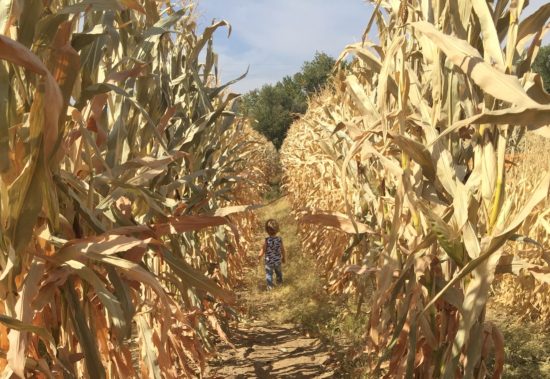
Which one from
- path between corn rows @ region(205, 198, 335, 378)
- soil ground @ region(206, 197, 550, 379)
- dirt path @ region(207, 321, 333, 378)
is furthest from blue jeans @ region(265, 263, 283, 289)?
dirt path @ region(207, 321, 333, 378)

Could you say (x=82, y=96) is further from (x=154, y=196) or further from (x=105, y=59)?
(x=105, y=59)

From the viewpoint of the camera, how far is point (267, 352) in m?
5.20

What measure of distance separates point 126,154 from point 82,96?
2.37 ft

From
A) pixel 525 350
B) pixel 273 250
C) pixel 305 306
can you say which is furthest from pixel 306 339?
pixel 525 350

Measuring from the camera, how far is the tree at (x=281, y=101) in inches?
1489

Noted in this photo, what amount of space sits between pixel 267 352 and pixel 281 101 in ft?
118

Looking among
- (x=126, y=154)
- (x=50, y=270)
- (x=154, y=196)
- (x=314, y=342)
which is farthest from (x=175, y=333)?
(x=314, y=342)

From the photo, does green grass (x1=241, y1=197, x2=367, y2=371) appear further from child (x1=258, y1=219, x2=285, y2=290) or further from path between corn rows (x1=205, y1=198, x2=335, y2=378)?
child (x1=258, y1=219, x2=285, y2=290)

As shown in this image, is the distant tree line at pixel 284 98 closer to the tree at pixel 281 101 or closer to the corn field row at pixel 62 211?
the tree at pixel 281 101

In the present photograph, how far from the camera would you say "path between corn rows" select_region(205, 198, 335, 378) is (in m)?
4.54

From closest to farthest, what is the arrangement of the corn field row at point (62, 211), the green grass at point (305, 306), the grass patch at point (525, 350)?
1. the corn field row at point (62, 211)
2. the grass patch at point (525, 350)
3. the green grass at point (305, 306)

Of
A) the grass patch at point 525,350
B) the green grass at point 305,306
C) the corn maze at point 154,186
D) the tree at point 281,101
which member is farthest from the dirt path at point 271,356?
the tree at point 281,101

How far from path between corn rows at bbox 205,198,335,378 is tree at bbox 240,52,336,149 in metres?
27.3

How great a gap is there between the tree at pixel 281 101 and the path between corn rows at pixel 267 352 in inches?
1074
